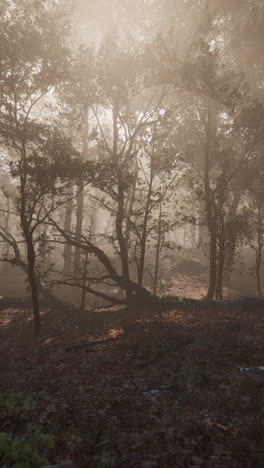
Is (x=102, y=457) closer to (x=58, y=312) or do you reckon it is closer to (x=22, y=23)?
(x=58, y=312)

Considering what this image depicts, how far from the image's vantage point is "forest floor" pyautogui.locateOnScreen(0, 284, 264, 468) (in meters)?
5.01

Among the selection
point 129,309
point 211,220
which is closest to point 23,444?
point 129,309

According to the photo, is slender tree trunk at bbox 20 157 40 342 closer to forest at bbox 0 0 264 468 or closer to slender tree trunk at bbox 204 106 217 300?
forest at bbox 0 0 264 468

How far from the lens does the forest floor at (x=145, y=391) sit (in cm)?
501

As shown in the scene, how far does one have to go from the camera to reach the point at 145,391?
7.03 meters

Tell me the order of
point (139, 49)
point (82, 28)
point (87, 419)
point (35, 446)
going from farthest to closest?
1. point (82, 28)
2. point (139, 49)
3. point (87, 419)
4. point (35, 446)

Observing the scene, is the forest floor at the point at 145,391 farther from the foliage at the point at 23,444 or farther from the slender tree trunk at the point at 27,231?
the slender tree trunk at the point at 27,231

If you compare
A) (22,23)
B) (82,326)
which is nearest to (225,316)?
(82,326)

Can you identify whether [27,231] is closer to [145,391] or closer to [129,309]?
[129,309]

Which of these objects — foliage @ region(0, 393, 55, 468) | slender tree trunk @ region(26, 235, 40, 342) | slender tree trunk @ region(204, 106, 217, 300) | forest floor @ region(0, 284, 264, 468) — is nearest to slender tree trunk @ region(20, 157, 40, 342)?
slender tree trunk @ region(26, 235, 40, 342)

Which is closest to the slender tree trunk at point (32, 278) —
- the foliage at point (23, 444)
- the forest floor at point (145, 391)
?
the forest floor at point (145, 391)

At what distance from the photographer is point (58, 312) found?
48.8 feet

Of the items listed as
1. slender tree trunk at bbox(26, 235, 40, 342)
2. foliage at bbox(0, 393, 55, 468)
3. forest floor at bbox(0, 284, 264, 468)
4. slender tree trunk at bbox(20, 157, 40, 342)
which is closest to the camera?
foliage at bbox(0, 393, 55, 468)

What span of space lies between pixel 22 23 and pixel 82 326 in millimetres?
11895
